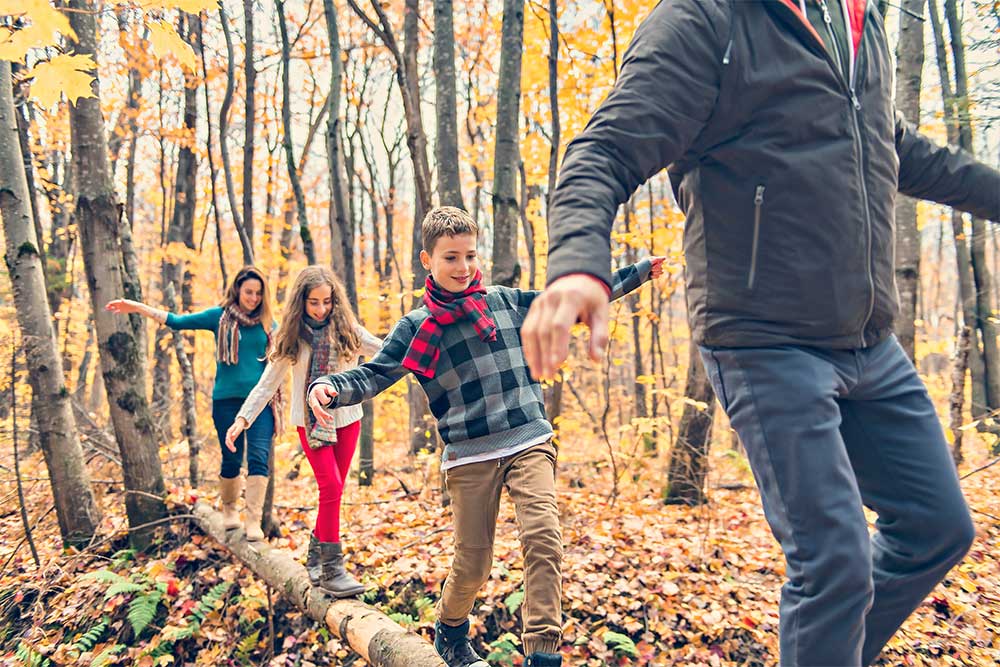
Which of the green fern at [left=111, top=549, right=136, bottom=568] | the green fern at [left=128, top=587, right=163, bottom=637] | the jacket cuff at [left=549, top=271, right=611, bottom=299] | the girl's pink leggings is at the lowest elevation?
the green fern at [left=128, top=587, right=163, bottom=637]

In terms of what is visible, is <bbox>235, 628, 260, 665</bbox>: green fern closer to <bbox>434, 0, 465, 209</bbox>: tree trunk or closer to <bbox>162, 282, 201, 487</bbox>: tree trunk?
<bbox>162, 282, 201, 487</bbox>: tree trunk

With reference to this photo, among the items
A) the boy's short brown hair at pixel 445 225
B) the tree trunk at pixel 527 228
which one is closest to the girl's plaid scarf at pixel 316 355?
the boy's short brown hair at pixel 445 225

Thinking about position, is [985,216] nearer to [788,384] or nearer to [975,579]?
[788,384]

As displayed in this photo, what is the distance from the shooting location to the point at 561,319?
1295 millimetres

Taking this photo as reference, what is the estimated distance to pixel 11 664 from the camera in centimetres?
399

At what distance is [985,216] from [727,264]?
1216 mm

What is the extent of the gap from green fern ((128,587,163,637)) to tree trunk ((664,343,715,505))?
4684 mm

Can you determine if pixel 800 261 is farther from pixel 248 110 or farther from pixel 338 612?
pixel 248 110

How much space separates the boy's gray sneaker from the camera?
3098mm

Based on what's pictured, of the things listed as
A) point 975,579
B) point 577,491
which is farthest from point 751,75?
point 577,491

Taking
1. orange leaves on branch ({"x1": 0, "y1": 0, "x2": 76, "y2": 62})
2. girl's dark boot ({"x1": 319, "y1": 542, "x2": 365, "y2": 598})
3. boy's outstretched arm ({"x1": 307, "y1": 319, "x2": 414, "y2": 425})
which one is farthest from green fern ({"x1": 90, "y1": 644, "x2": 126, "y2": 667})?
orange leaves on branch ({"x1": 0, "y1": 0, "x2": 76, "y2": 62})

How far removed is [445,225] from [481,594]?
2.66 m

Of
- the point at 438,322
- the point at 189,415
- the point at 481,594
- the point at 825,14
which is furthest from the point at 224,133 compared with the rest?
the point at 825,14

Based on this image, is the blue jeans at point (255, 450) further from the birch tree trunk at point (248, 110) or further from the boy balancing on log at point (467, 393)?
the birch tree trunk at point (248, 110)
